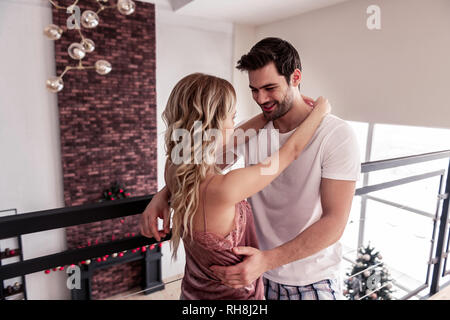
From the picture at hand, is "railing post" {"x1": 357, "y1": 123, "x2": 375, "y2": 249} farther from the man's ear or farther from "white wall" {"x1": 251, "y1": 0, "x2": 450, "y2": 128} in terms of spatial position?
the man's ear

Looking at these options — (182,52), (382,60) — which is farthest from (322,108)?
(182,52)

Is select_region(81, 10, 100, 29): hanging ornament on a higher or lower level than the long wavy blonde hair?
higher

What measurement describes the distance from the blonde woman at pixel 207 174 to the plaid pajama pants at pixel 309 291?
248 millimetres

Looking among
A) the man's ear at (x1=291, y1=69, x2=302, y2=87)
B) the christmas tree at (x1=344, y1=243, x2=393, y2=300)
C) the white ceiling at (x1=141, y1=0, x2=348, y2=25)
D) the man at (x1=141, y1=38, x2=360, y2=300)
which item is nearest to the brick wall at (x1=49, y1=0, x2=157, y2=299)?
the white ceiling at (x1=141, y1=0, x2=348, y2=25)

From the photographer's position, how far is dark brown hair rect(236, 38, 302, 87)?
3.55 ft

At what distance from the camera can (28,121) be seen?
4074 millimetres

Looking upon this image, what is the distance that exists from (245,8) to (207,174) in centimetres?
402

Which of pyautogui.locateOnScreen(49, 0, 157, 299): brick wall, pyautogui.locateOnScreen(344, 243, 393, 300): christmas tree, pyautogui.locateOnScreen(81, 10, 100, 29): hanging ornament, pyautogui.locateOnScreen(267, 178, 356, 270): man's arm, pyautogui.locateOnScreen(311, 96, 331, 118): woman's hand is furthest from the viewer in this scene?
pyautogui.locateOnScreen(49, 0, 157, 299): brick wall

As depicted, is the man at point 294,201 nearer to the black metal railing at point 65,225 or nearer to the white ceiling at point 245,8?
the black metal railing at point 65,225

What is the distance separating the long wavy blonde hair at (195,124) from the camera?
0.87 m

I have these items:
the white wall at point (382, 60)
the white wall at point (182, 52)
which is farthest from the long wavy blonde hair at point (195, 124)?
the white wall at point (182, 52)

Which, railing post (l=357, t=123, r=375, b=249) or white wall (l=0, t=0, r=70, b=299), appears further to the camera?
railing post (l=357, t=123, r=375, b=249)

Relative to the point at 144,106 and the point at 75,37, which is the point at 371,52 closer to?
the point at 144,106
